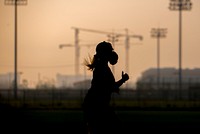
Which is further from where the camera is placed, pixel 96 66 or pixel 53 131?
pixel 53 131

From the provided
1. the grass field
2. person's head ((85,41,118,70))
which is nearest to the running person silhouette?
person's head ((85,41,118,70))

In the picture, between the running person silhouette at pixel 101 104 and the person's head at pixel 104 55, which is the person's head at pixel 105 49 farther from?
the running person silhouette at pixel 101 104

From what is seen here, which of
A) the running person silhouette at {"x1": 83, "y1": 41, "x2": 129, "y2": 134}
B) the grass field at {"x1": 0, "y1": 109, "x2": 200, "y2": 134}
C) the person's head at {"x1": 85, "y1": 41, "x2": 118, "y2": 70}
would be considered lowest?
the grass field at {"x1": 0, "y1": 109, "x2": 200, "y2": 134}

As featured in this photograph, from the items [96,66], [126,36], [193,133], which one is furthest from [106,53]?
[126,36]

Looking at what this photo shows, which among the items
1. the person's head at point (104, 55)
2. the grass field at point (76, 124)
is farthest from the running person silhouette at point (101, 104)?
the grass field at point (76, 124)

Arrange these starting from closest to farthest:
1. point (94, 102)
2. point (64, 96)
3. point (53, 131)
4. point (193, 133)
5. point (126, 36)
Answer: point (94, 102), point (193, 133), point (53, 131), point (64, 96), point (126, 36)

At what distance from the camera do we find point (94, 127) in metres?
11.2

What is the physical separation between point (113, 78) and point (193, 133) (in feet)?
47.4

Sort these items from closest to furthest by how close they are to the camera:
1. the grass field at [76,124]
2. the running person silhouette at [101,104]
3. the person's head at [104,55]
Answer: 1. the running person silhouette at [101,104]
2. the person's head at [104,55]
3. the grass field at [76,124]

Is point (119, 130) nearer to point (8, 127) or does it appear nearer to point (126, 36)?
point (8, 127)

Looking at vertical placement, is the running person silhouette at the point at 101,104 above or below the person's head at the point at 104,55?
below

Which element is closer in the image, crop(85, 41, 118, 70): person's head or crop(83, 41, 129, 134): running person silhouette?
crop(83, 41, 129, 134): running person silhouette

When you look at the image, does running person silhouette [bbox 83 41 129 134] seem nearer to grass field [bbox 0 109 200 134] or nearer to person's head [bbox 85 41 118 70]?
person's head [bbox 85 41 118 70]

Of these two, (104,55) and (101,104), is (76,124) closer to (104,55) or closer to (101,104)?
(104,55)
